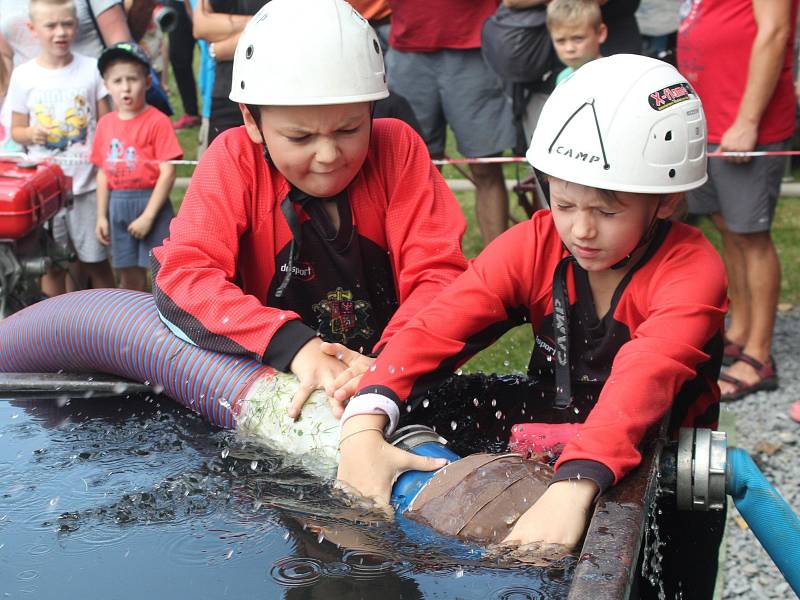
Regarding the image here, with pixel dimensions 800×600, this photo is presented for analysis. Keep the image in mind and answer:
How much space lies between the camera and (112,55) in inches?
253

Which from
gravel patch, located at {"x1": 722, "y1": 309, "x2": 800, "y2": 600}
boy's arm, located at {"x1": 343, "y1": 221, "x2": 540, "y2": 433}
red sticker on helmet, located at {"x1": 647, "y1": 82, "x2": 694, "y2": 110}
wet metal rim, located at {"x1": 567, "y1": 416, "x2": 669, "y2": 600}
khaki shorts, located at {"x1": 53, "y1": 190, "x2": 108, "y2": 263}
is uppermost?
red sticker on helmet, located at {"x1": 647, "y1": 82, "x2": 694, "y2": 110}

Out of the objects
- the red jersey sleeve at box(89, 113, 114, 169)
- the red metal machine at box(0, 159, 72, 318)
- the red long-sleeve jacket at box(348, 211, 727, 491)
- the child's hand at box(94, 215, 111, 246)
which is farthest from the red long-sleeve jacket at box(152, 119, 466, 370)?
the child's hand at box(94, 215, 111, 246)

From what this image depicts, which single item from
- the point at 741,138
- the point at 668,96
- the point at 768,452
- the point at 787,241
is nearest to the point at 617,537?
the point at 668,96

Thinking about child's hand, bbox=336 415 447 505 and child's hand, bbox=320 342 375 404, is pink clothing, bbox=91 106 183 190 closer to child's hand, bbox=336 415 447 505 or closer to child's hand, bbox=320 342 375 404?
child's hand, bbox=320 342 375 404

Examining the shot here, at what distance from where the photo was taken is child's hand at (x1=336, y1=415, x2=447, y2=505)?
2.77 meters

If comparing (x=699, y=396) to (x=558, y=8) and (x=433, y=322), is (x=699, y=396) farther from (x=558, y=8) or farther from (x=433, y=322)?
(x=558, y=8)

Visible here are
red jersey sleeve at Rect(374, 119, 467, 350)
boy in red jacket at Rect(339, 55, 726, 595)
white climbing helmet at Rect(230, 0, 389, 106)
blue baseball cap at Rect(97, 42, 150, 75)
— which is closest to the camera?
boy in red jacket at Rect(339, 55, 726, 595)

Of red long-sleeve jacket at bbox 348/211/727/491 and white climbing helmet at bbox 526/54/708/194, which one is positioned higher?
white climbing helmet at bbox 526/54/708/194

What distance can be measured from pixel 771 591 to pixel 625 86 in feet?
6.98

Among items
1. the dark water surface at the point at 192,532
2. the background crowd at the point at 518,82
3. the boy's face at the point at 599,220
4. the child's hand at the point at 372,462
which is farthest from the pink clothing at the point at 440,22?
the child's hand at the point at 372,462

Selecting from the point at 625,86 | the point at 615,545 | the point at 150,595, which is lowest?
the point at 150,595

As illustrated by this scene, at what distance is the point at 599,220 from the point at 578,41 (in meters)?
3.29

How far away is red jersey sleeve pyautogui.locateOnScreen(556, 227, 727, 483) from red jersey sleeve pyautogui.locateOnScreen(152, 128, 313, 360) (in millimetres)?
1025

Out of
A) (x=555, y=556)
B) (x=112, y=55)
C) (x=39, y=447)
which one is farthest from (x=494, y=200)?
(x=555, y=556)
